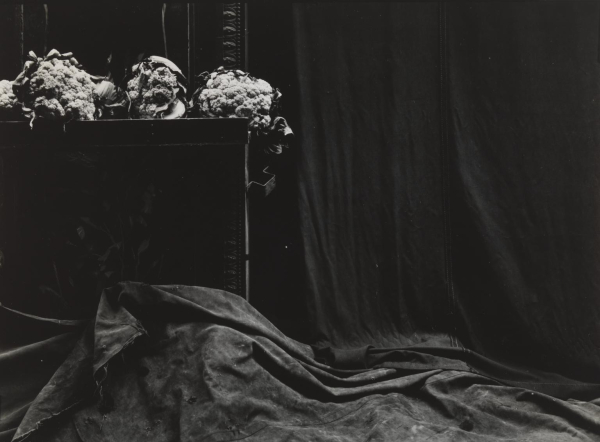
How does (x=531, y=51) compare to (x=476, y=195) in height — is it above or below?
above

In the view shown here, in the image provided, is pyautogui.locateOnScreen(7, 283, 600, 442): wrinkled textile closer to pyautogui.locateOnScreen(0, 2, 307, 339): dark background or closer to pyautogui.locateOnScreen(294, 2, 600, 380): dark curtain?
pyautogui.locateOnScreen(294, 2, 600, 380): dark curtain

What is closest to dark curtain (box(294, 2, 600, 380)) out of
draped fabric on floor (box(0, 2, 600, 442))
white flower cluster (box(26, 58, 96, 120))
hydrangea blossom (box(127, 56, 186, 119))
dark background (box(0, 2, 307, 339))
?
draped fabric on floor (box(0, 2, 600, 442))

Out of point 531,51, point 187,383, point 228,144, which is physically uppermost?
point 531,51

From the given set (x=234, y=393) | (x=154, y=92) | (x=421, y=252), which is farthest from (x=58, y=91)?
(x=421, y=252)

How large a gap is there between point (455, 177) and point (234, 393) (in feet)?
4.65

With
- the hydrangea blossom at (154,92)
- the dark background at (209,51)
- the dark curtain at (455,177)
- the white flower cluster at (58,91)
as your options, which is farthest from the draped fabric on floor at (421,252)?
the white flower cluster at (58,91)

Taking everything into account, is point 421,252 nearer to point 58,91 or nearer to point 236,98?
point 236,98

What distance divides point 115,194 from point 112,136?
0.26m

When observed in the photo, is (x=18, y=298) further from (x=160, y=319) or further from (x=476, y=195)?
(x=476, y=195)

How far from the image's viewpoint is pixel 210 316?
250 centimetres

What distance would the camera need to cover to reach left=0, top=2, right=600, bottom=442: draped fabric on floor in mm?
2395

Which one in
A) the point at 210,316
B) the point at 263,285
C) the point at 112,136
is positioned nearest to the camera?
the point at 210,316

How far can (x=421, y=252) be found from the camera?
2969 millimetres

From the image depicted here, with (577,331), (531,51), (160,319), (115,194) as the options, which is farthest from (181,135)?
(577,331)
